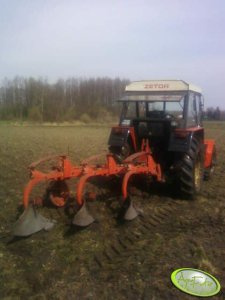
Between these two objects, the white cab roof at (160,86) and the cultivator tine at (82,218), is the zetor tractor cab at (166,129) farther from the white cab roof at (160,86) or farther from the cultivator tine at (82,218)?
the cultivator tine at (82,218)

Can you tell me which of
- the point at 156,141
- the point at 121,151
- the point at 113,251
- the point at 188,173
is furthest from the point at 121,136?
the point at 113,251

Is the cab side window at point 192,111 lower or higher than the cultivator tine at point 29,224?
higher

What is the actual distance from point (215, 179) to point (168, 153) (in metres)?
2.16

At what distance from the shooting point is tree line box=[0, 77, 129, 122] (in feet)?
179

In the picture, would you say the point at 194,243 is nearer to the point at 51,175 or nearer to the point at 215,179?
the point at 51,175

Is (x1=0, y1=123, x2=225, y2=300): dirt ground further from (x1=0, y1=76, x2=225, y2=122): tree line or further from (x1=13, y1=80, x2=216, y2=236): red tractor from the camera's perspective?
(x1=0, y1=76, x2=225, y2=122): tree line

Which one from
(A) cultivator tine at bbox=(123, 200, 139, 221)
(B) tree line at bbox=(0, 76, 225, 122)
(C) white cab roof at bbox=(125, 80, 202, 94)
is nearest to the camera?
Answer: (A) cultivator tine at bbox=(123, 200, 139, 221)

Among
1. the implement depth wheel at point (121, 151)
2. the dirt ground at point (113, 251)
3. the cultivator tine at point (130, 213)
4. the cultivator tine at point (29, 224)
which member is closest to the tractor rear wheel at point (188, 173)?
the dirt ground at point (113, 251)

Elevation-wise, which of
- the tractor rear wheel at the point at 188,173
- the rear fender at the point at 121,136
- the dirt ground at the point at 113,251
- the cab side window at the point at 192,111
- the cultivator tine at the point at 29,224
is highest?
the cab side window at the point at 192,111

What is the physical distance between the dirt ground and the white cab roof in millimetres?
1986

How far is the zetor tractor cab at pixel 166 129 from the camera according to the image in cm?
650

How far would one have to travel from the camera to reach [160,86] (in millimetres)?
6973

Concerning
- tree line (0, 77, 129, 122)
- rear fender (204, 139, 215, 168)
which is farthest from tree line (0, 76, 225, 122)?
rear fender (204, 139, 215, 168)

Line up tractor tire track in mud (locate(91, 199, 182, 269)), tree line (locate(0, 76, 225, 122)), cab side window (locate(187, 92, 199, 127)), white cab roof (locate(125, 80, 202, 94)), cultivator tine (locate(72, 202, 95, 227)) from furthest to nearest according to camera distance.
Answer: tree line (locate(0, 76, 225, 122))
cab side window (locate(187, 92, 199, 127))
white cab roof (locate(125, 80, 202, 94))
cultivator tine (locate(72, 202, 95, 227))
tractor tire track in mud (locate(91, 199, 182, 269))
